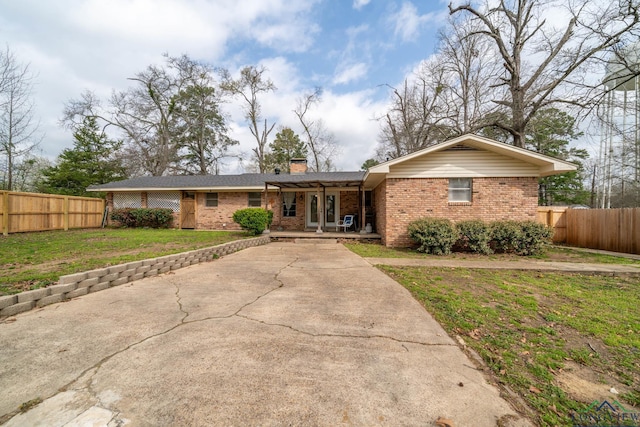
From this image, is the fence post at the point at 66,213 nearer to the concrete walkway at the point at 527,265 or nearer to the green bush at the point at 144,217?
the green bush at the point at 144,217

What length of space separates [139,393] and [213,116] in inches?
1195

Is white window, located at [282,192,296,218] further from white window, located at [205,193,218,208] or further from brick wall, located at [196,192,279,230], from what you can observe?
white window, located at [205,193,218,208]

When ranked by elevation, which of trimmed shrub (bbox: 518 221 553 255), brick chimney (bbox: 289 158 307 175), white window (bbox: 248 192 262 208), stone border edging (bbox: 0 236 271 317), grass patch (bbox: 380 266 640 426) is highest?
brick chimney (bbox: 289 158 307 175)

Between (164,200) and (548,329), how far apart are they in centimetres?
1801

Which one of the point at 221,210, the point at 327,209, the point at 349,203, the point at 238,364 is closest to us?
the point at 238,364

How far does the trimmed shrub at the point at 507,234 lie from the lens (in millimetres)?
8406

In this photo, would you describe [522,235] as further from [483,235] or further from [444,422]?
[444,422]

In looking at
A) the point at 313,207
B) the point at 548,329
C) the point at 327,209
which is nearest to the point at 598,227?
the point at 548,329

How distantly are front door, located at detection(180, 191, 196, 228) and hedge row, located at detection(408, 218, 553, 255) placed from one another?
512 inches

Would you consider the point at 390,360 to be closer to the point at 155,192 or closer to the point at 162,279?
the point at 162,279

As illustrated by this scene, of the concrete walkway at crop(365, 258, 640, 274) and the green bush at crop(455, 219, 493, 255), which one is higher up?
the green bush at crop(455, 219, 493, 255)

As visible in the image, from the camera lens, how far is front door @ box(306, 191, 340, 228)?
1472 centimetres

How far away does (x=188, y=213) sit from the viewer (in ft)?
51.6

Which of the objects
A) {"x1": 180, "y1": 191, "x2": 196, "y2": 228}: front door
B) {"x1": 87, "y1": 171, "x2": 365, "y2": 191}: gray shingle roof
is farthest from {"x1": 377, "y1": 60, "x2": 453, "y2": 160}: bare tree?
{"x1": 180, "y1": 191, "x2": 196, "y2": 228}: front door
